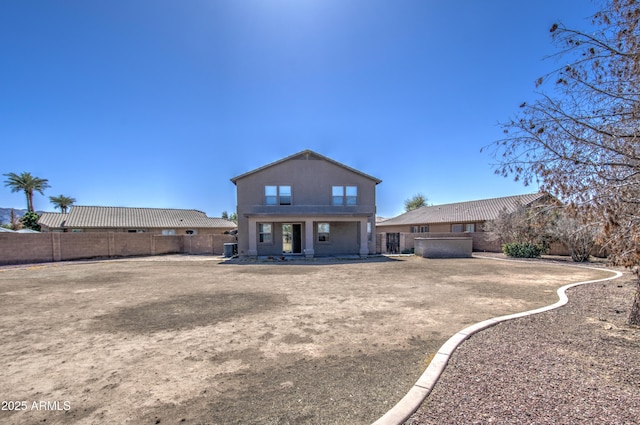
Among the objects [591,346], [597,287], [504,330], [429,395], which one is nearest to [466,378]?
[429,395]

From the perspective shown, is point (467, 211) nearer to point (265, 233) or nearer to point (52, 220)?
point (265, 233)

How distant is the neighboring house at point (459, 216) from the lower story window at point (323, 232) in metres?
15.3

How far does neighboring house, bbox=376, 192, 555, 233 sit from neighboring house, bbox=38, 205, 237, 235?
25176 mm

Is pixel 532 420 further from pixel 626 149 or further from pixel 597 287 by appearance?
pixel 597 287

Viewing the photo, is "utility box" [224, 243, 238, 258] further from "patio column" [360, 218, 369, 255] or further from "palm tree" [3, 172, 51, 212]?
"palm tree" [3, 172, 51, 212]

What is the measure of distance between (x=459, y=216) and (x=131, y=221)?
128 ft

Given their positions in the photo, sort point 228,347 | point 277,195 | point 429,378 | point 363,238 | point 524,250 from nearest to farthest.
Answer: point 429,378, point 228,347, point 524,250, point 363,238, point 277,195

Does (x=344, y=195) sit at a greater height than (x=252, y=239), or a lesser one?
greater

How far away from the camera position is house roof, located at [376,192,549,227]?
2747 cm

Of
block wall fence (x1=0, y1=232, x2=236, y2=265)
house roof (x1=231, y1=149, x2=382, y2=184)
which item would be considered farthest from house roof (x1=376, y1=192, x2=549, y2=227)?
block wall fence (x1=0, y1=232, x2=236, y2=265)

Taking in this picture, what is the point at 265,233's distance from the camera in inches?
798

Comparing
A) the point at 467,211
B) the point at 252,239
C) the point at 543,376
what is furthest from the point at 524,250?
the point at 543,376


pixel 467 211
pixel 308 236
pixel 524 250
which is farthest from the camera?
pixel 467 211

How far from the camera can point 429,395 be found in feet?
10.3
